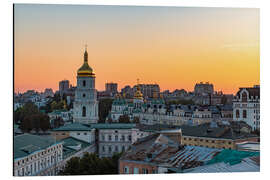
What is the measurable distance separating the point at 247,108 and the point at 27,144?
938cm

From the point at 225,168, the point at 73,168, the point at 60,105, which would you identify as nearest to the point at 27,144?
the point at 73,168

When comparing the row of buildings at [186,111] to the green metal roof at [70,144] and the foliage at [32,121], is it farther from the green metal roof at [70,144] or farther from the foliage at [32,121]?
the green metal roof at [70,144]

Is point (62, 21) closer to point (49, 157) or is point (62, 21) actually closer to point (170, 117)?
point (49, 157)

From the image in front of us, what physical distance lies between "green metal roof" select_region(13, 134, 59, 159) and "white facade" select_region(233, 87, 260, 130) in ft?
22.2

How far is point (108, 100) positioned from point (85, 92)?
9.42 metres

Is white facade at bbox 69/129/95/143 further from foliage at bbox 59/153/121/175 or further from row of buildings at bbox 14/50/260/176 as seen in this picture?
foliage at bbox 59/153/121/175

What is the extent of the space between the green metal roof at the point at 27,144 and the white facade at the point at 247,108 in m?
6.78

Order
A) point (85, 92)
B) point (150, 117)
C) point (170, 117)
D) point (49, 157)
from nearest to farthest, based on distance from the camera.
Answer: point (49, 157)
point (85, 92)
point (170, 117)
point (150, 117)

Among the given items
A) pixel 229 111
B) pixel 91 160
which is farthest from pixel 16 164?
pixel 229 111

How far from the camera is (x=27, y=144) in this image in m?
10.1

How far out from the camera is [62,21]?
9859 mm

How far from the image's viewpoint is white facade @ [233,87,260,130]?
1413 cm

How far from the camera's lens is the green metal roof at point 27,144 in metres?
9.36

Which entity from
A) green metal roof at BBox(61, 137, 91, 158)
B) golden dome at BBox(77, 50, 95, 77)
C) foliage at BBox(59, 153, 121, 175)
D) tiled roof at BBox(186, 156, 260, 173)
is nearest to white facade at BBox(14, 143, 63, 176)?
green metal roof at BBox(61, 137, 91, 158)
